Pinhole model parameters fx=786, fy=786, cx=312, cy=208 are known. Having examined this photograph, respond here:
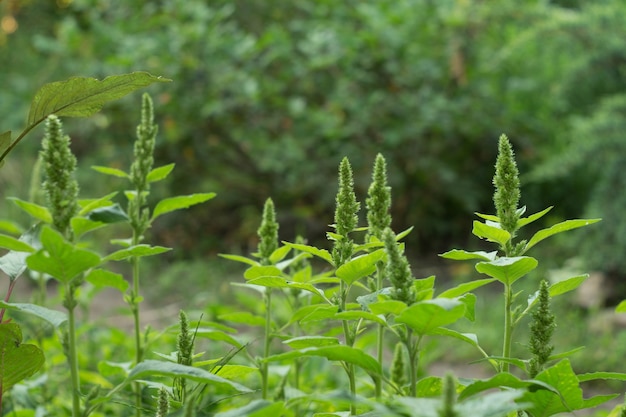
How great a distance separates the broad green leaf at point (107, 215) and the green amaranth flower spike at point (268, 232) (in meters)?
0.29

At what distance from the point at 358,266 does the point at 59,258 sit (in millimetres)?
316

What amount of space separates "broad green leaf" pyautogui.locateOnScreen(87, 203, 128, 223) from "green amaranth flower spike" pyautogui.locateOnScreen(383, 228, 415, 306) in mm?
304

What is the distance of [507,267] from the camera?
86 centimetres

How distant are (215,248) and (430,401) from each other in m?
6.40

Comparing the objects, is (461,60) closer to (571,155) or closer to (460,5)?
(460,5)

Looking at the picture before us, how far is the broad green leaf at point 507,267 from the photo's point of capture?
0.83m

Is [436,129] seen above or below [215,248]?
above

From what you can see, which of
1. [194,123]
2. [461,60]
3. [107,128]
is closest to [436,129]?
[461,60]

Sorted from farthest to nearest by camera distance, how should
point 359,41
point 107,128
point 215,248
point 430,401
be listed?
1. point 215,248
2. point 107,128
3. point 359,41
4. point 430,401

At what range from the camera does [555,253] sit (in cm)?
602

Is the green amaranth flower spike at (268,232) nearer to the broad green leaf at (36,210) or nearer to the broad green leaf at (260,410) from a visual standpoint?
the broad green leaf at (36,210)

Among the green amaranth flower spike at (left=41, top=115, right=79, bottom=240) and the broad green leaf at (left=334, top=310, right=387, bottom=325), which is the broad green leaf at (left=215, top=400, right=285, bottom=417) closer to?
the broad green leaf at (left=334, top=310, right=387, bottom=325)

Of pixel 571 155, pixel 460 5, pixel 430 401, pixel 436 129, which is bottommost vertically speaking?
pixel 430 401

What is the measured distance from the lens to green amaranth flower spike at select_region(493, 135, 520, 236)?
93 cm
